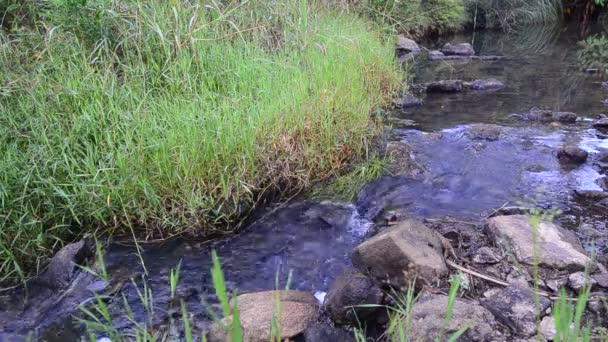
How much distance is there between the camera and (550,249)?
2361 mm

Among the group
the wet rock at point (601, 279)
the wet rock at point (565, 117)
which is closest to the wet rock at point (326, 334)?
the wet rock at point (601, 279)

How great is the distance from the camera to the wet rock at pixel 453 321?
177cm

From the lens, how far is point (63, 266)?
8.59 feet

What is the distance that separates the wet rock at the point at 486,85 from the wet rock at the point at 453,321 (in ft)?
15.3

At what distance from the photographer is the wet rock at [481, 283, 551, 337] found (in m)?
1.87

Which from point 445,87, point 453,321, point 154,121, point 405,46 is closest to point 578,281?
point 453,321

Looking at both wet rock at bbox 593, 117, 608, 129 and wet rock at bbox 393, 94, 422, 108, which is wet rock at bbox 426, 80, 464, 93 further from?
wet rock at bbox 593, 117, 608, 129

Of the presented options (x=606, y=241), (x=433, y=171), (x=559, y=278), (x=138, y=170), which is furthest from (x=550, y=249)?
(x=138, y=170)

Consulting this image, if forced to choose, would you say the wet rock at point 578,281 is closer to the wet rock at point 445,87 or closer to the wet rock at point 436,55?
the wet rock at point 445,87

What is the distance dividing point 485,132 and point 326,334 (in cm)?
290

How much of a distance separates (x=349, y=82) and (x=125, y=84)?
1.65m

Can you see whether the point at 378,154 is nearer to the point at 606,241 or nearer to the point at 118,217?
the point at 606,241

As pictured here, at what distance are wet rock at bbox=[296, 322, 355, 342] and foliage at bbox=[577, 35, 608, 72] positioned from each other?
623cm

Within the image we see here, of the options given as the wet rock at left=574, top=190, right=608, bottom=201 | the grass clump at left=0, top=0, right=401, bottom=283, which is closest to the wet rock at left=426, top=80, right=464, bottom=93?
the grass clump at left=0, top=0, right=401, bottom=283
